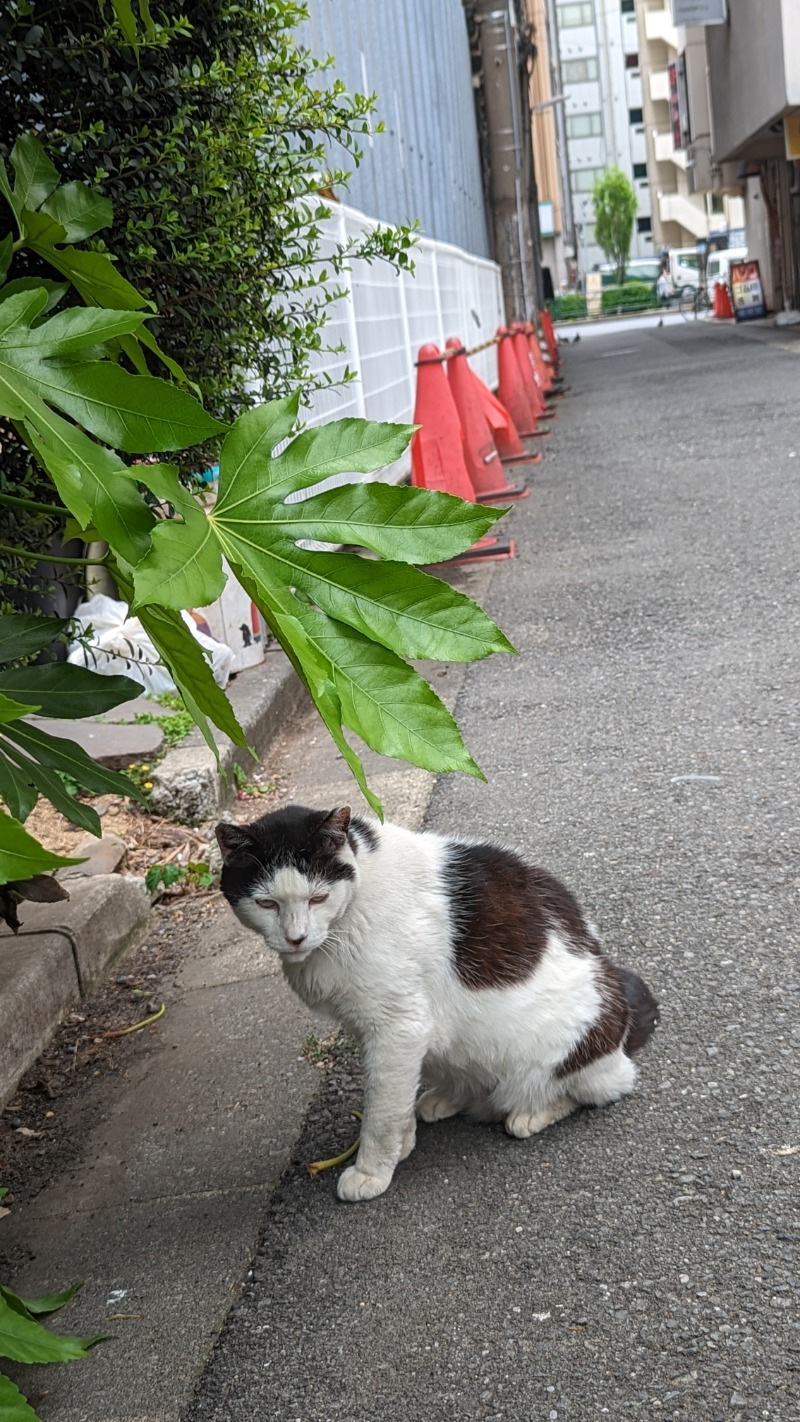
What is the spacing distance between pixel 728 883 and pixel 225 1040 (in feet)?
4.81

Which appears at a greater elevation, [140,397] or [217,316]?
[217,316]

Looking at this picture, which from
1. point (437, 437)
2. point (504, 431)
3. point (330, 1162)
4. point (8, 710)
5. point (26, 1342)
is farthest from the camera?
point (504, 431)

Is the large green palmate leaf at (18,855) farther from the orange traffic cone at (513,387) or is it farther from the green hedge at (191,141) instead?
the orange traffic cone at (513,387)

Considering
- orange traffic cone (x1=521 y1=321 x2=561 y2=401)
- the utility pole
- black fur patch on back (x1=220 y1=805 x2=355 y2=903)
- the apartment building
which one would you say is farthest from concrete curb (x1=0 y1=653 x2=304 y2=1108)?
the apartment building

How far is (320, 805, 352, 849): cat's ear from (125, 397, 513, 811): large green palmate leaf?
1106 mm

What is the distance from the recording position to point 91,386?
5.86 ft

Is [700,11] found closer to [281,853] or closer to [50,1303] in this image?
[281,853]

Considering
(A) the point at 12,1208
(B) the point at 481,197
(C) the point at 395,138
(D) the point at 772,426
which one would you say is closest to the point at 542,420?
(C) the point at 395,138

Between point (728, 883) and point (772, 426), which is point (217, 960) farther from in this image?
point (772, 426)

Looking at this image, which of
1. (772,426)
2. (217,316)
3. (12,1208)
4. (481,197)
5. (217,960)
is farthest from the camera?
(481,197)

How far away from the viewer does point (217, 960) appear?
4.11m

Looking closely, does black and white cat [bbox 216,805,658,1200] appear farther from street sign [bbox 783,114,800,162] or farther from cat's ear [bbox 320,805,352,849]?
street sign [bbox 783,114,800,162]

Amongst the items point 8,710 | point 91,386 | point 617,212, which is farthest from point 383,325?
point 617,212

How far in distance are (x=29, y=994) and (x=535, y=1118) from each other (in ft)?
4.62
